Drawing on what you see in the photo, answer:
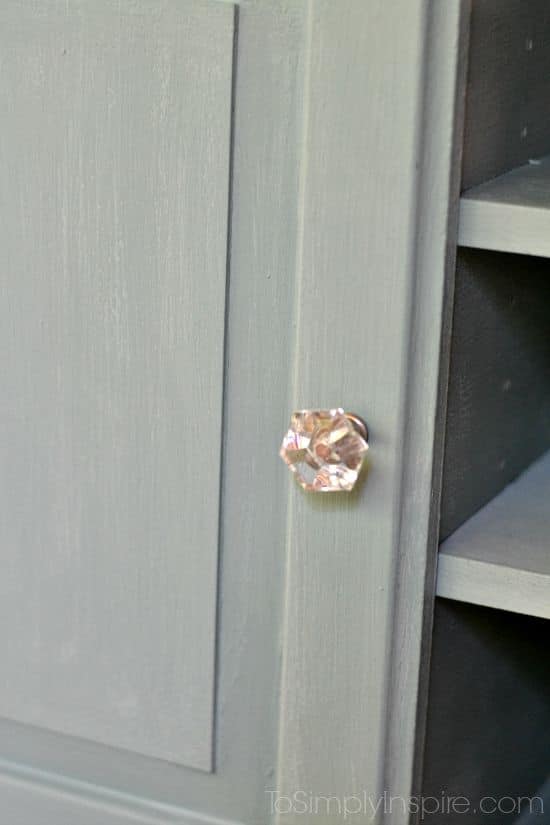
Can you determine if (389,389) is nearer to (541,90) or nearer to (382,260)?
(382,260)

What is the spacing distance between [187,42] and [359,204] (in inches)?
4.2

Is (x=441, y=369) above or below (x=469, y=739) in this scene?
above

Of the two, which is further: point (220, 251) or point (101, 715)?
point (101, 715)

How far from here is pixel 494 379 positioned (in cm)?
65

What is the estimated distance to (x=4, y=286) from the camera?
2.16ft

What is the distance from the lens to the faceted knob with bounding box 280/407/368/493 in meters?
0.58

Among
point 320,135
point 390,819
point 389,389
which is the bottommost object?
point 390,819

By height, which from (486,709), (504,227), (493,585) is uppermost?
(504,227)

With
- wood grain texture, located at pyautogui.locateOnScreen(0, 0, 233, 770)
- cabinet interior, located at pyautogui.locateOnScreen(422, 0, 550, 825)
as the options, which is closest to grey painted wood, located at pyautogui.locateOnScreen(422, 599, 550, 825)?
cabinet interior, located at pyautogui.locateOnScreen(422, 0, 550, 825)

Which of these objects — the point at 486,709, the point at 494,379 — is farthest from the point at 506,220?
the point at 486,709

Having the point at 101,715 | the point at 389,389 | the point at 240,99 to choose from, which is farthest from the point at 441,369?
the point at 101,715

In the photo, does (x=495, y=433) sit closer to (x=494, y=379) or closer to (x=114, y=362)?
(x=494, y=379)

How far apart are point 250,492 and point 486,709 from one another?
A: 0.19 m

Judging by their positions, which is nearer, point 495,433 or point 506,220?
point 506,220
